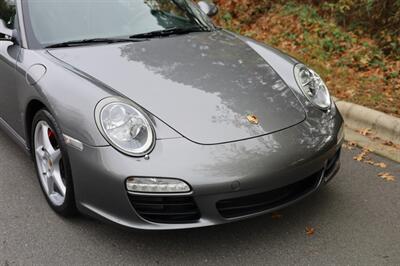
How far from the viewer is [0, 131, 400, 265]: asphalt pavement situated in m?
2.63

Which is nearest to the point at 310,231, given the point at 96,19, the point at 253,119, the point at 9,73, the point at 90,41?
the point at 253,119

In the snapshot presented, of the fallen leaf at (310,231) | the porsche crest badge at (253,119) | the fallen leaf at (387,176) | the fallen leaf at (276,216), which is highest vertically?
the porsche crest badge at (253,119)

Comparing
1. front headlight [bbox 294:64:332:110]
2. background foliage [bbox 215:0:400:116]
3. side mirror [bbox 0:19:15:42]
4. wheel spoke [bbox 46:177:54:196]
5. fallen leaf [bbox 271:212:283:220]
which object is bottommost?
background foliage [bbox 215:0:400:116]

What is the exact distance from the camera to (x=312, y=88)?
3.19 meters

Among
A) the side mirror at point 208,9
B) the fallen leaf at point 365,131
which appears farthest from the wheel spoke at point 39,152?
the fallen leaf at point 365,131

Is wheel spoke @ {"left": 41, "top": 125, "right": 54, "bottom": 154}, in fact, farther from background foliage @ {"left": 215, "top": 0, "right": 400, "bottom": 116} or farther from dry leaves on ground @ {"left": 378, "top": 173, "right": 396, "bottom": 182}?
background foliage @ {"left": 215, "top": 0, "right": 400, "bottom": 116}

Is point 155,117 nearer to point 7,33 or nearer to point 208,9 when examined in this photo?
point 7,33

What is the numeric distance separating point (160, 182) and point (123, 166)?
198 millimetres

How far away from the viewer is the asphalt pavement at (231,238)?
2.63 m

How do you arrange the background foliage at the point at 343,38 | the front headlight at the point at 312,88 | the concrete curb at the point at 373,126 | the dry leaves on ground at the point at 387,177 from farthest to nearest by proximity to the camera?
1. the background foliage at the point at 343,38
2. the concrete curb at the point at 373,126
3. the dry leaves on ground at the point at 387,177
4. the front headlight at the point at 312,88

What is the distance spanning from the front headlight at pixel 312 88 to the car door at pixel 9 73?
1862 millimetres

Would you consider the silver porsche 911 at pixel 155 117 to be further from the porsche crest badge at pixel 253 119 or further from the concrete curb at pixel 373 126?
the concrete curb at pixel 373 126

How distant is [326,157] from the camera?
2.77 m

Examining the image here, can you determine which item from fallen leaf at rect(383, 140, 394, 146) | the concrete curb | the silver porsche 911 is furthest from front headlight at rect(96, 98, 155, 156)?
fallen leaf at rect(383, 140, 394, 146)
